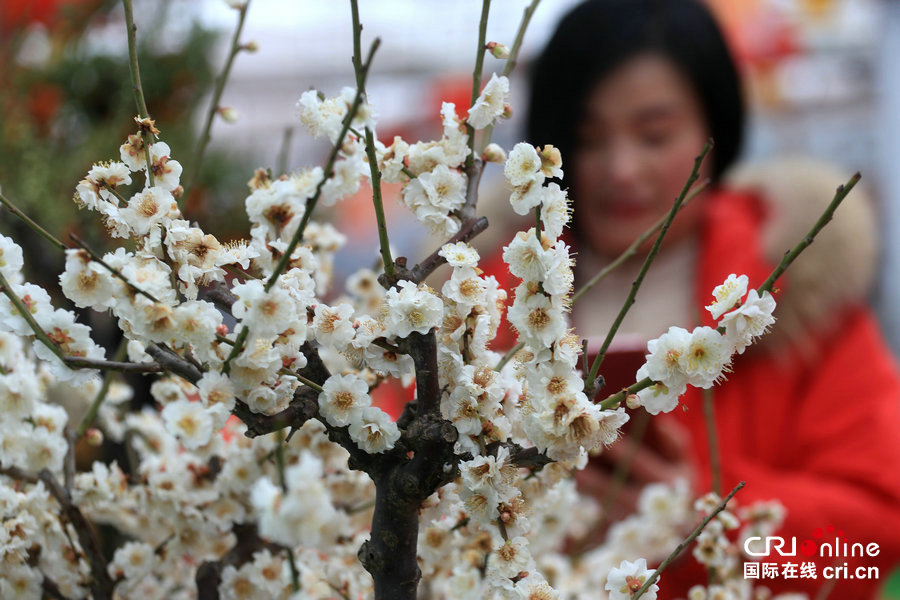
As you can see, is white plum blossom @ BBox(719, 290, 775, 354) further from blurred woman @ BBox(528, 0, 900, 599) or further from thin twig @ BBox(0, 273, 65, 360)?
blurred woman @ BBox(528, 0, 900, 599)

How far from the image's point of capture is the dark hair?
986 mm

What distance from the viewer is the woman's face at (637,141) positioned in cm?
96

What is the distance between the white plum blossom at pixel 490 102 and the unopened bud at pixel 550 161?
3cm

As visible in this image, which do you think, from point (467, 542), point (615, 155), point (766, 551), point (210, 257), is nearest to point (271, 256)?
point (210, 257)

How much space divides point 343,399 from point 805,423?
2.85 feet

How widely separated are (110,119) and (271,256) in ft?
2.59

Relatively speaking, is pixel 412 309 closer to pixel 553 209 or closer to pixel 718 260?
pixel 553 209

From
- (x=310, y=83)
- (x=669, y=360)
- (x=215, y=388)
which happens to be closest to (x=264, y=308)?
(x=215, y=388)

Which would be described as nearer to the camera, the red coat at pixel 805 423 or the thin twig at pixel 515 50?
the thin twig at pixel 515 50

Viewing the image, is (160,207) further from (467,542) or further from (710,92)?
(710,92)

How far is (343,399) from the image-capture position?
30cm

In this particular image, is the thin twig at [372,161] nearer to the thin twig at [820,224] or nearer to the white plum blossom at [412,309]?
the white plum blossom at [412,309]

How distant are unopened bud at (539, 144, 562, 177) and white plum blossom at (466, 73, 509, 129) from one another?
0.03 m

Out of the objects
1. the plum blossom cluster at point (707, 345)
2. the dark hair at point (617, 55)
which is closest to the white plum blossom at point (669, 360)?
the plum blossom cluster at point (707, 345)
